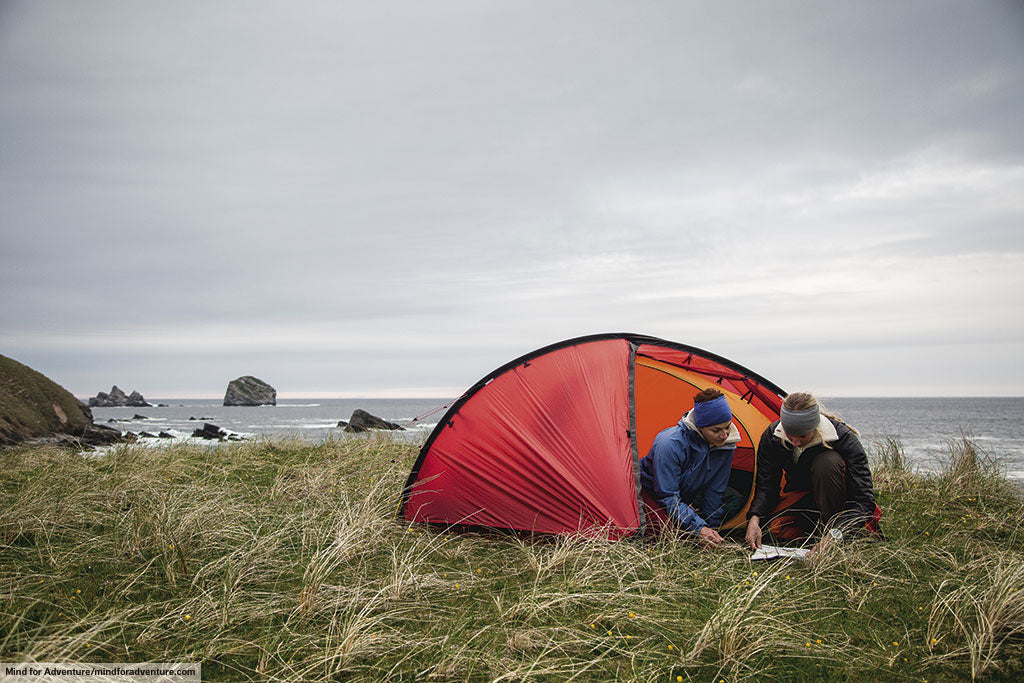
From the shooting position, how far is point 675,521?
4.79 m

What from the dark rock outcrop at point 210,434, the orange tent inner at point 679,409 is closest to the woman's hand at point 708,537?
the orange tent inner at point 679,409

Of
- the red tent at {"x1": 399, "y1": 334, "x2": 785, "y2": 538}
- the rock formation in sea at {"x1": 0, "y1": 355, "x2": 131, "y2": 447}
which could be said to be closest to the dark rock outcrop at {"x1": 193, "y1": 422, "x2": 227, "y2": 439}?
the rock formation in sea at {"x1": 0, "y1": 355, "x2": 131, "y2": 447}

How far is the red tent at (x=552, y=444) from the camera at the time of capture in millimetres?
4922

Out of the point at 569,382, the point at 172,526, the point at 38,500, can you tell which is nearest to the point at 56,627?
the point at 172,526

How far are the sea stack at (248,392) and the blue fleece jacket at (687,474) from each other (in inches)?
4370

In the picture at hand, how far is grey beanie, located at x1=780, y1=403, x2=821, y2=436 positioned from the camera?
4680 mm

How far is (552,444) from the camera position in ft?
17.0

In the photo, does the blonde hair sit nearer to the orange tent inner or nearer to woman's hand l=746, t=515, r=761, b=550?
woman's hand l=746, t=515, r=761, b=550

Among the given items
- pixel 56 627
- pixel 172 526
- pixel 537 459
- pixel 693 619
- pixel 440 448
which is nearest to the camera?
pixel 56 627

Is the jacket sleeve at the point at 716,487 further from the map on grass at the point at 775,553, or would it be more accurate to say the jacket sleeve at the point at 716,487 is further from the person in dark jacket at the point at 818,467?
the map on grass at the point at 775,553

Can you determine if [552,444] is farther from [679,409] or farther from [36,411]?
[36,411]

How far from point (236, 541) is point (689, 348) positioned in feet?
13.9

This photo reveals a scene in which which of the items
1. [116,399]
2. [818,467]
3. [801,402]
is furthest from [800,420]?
[116,399]

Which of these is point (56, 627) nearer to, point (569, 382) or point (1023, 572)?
point (569, 382)
